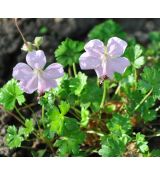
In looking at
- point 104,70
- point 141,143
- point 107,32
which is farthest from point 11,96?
point 107,32

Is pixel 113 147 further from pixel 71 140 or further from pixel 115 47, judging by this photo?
pixel 115 47

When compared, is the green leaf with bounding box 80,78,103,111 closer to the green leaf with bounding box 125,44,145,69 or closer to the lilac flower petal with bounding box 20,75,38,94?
the green leaf with bounding box 125,44,145,69

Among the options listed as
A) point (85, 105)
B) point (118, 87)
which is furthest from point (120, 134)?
point (118, 87)

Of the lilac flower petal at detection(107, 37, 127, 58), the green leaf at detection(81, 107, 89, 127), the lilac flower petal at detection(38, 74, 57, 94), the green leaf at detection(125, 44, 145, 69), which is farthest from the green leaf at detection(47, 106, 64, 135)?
the green leaf at detection(125, 44, 145, 69)

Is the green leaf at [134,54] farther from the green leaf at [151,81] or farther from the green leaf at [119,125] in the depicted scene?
the green leaf at [119,125]

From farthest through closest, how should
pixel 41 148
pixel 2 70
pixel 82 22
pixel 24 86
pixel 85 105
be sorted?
pixel 82 22 < pixel 2 70 < pixel 41 148 < pixel 85 105 < pixel 24 86

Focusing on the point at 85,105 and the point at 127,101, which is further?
the point at 127,101

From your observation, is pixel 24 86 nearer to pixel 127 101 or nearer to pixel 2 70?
pixel 127 101
